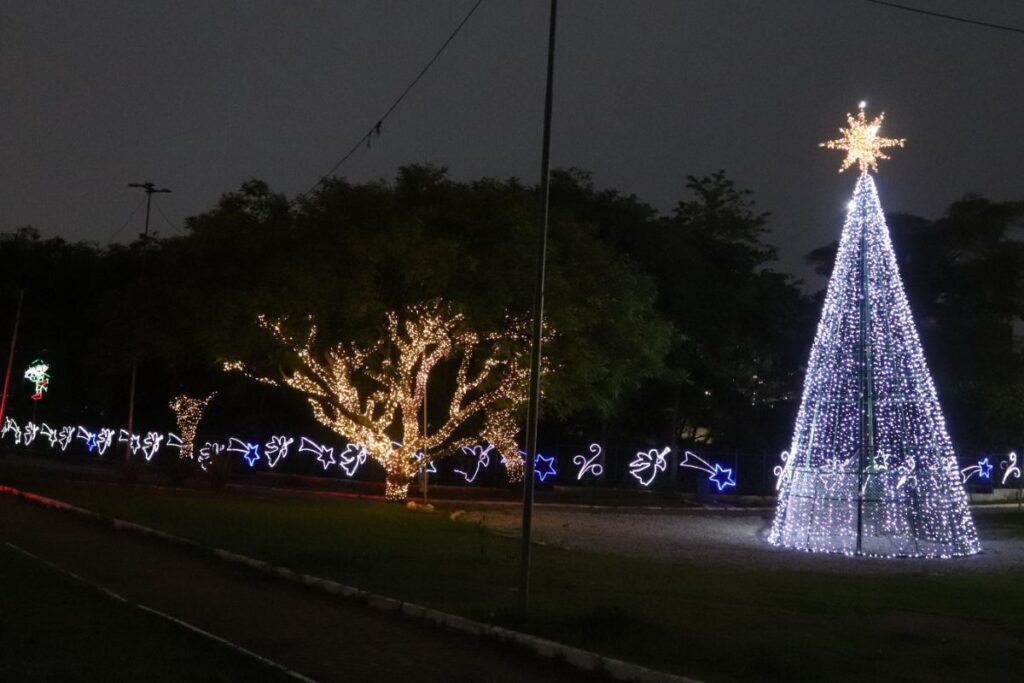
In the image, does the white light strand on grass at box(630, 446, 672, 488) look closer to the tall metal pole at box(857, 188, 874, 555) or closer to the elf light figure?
the tall metal pole at box(857, 188, 874, 555)

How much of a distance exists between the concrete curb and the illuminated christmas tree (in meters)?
11.5

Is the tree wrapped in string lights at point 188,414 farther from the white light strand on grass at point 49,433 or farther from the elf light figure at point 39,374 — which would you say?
the white light strand on grass at point 49,433

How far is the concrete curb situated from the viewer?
31.6ft

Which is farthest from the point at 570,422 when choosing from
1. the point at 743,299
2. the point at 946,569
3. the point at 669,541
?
the point at 946,569

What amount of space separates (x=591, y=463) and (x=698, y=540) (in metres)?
20.4

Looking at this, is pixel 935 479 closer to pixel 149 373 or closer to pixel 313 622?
pixel 313 622

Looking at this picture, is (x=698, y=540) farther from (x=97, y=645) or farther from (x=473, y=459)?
(x=473, y=459)

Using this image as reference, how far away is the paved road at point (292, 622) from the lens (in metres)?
9.95

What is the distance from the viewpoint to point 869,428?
22.3 meters

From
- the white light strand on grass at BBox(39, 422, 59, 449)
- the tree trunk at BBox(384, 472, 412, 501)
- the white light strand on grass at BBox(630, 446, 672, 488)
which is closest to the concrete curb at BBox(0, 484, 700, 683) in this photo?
the tree trunk at BBox(384, 472, 412, 501)

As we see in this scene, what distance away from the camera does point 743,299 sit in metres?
45.8

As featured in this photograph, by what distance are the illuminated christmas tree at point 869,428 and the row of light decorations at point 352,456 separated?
633 inches

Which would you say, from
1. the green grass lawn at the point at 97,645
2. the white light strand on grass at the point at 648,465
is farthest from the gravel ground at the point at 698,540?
the green grass lawn at the point at 97,645

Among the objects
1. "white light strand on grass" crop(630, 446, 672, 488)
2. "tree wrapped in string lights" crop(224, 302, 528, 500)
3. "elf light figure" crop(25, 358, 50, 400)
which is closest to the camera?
"tree wrapped in string lights" crop(224, 302, 528, 500)
